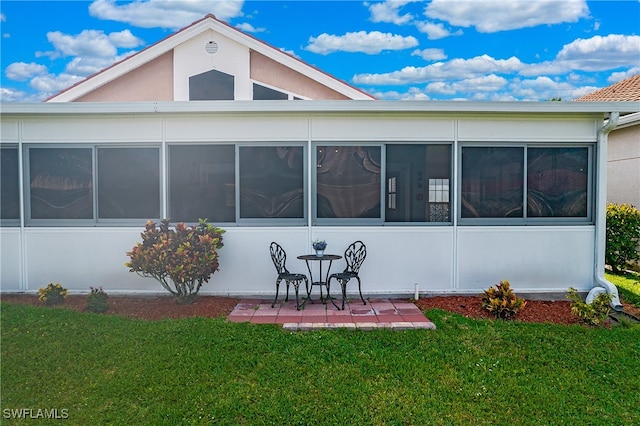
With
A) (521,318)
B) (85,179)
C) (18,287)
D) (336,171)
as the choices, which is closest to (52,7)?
(85,179)

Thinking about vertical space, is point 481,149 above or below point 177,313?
above

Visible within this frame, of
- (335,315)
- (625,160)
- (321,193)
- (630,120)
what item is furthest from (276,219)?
(625,160)

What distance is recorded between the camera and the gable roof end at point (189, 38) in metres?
9.93

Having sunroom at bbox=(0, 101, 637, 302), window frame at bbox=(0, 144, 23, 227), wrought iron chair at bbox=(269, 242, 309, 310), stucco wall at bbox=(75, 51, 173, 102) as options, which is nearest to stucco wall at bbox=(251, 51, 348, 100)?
stucco wall at bbox=(75, 51, 173, 102)

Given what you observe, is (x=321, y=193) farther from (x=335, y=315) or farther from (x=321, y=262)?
(x=335, y=315)

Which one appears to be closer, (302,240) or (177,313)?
(177,313)

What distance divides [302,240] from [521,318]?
313 cm

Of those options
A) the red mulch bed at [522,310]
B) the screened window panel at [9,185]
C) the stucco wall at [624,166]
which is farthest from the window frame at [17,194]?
the stucco wall at [624,166]

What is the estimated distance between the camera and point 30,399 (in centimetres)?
320

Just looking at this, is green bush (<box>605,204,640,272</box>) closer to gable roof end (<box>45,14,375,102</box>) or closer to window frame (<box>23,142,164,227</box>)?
gable roof end (<box>45,14,375,102</box>)

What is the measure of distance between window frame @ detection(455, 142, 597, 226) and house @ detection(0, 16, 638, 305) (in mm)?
17

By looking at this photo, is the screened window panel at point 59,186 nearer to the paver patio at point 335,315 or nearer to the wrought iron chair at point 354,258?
the paver patio at point 335,315

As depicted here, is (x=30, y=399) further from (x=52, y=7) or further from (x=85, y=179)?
(x=52, y=7)

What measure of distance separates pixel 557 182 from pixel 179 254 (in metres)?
5.56
